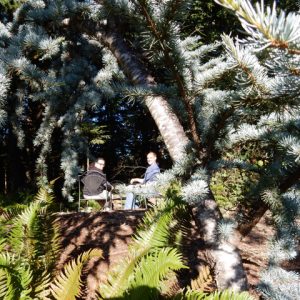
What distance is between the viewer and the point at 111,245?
4047 mm

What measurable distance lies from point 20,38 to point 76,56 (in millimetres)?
889

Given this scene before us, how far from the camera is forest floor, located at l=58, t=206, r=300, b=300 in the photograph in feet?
11.9

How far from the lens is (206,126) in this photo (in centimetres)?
148

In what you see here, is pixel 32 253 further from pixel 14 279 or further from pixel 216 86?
pixel 216 86

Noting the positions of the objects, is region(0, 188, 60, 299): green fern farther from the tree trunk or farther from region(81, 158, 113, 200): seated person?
region(81, 158, 113, 200): seated person

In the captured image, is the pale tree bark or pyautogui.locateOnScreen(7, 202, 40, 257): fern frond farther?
pyautogui.locateOnScreen(7, 202, 40, 257): fern frond

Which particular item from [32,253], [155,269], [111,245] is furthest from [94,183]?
[155,269]

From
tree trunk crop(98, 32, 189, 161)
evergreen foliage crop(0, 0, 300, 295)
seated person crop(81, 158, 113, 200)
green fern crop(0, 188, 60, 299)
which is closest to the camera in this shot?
evergreen foliage crop(0, 0, 300, 295)

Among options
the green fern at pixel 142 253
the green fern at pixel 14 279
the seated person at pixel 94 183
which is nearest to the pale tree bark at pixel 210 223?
the green fern at pixel 142 253

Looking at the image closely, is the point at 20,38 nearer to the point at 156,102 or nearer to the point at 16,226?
the point at 156,102

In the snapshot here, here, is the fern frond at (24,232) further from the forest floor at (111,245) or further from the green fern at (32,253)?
the forest floor at (111,245)

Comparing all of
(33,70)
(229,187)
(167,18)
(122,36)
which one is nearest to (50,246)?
(33,70)

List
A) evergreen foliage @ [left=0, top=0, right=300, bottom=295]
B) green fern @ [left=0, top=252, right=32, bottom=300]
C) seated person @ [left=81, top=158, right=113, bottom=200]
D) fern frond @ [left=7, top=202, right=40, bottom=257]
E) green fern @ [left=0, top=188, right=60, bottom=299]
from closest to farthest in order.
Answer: evergreen foliage @ [left=0, top=0, right=300, bottom=295]
green fern @ [left=0, top=252, right=32, bottom=300]
green fern @ [left=0, top=188, right=60, bottom=299]
fern frond @ [left=7, top=202, right=40, bottom=257]
seated person @ [left=81, top=158, right=113, bottom=200]

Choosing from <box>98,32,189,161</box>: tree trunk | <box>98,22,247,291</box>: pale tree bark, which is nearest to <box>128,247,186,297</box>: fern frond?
<box>98,22,247,291</box>: pale tree bark
